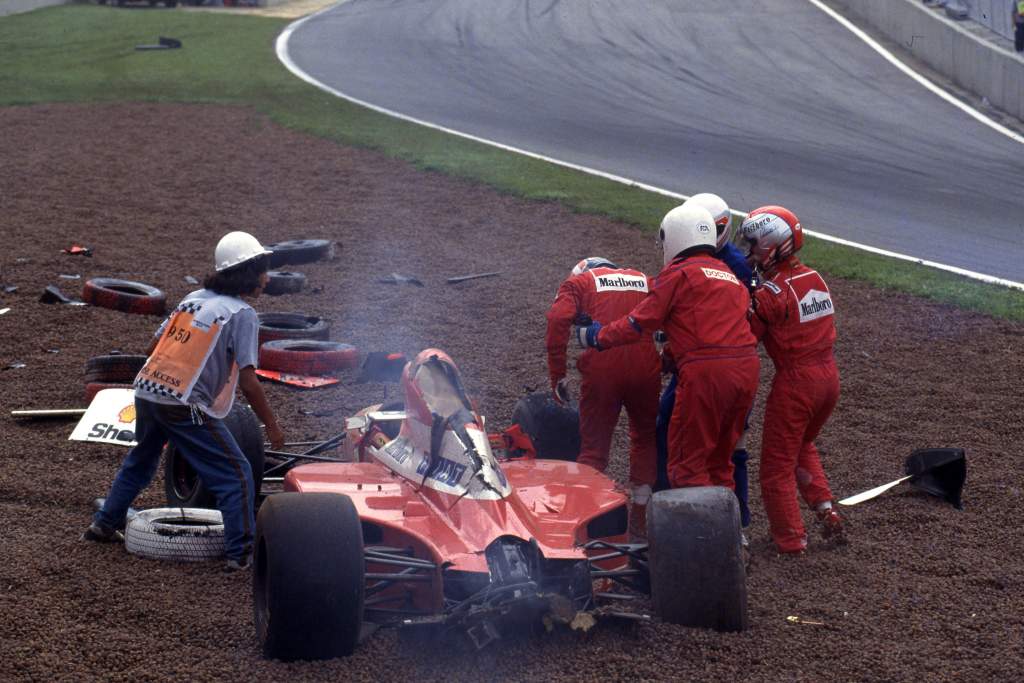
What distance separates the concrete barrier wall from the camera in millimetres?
24453

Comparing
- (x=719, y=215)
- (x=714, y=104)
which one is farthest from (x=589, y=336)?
(x=714, y=104)

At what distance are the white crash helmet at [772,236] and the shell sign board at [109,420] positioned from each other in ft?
14.3

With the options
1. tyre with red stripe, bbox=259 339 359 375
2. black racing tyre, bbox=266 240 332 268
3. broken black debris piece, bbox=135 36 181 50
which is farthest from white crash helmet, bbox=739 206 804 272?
broken black debris piece, bbox=135 36 181 50

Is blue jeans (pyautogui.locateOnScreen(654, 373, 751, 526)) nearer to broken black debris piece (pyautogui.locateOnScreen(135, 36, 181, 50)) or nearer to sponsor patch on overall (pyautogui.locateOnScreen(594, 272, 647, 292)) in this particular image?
sponsor patch on overall (pyautogui.locateOnScreen(594, 272, 647, 292))

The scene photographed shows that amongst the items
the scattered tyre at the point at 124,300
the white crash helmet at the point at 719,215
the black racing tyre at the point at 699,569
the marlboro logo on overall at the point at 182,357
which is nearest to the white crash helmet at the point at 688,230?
the white crash helmet at the point at 719,215

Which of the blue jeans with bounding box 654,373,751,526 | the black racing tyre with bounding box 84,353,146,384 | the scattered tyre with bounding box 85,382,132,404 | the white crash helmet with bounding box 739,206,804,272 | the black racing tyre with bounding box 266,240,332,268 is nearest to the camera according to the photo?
the white crash helmet with bounding box 739,206,804,272

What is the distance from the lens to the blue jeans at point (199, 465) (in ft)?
23.4

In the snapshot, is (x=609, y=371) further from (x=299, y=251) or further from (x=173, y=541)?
(x=299, y=251)

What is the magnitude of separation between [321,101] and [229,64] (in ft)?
19.4

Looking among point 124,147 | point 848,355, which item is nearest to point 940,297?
point 848,355

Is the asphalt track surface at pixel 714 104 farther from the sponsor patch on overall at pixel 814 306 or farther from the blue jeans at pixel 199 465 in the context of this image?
the blue jeans at pixel 199 465

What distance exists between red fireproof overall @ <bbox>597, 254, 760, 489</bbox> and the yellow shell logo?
3796 mm

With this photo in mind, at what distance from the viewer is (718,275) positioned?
7.49 meters

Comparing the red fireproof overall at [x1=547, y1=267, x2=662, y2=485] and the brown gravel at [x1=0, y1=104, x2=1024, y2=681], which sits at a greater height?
the red fireproof overall at [x1=547, y1=267, x2=662, y2=485]
